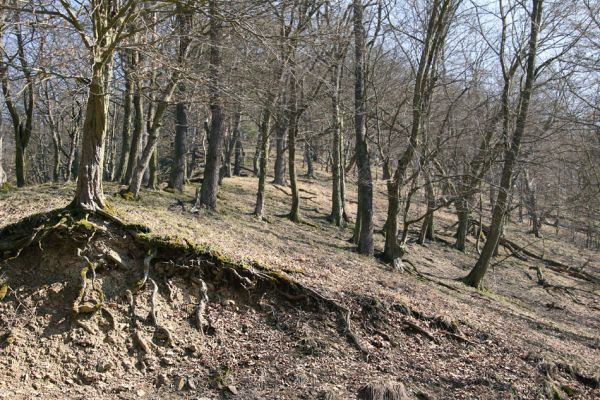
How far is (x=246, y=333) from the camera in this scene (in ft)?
22.5

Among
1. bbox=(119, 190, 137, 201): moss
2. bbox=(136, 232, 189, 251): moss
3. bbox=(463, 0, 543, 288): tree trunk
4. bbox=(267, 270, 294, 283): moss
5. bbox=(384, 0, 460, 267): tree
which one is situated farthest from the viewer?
bbox=(463, 0, 543, 288): tree trunk

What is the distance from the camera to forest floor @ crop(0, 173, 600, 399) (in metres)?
5.76

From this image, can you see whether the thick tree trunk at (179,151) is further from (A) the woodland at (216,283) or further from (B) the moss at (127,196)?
(B) the moss at (127,196)

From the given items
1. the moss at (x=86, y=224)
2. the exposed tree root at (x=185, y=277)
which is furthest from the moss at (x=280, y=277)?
the moss at (x=86, y=224)

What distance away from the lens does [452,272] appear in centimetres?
1557

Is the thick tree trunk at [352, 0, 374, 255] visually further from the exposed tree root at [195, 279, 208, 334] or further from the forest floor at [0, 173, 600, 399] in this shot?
the exposed tree root at [195, 279, 208, 334]

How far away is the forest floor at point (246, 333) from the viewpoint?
18.9ft

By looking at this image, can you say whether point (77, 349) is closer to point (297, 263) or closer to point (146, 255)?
point (146, 255)

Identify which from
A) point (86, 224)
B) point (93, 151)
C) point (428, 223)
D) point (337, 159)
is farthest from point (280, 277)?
point (428, 223)

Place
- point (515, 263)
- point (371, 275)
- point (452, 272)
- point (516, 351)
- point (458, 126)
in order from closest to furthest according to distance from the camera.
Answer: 1. point (516, 351)
2. point (371, 275)
3. point (458, 126)
4. point (452, 272)
5. point (515, 263)

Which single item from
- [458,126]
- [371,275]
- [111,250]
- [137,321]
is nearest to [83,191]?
[111,250]

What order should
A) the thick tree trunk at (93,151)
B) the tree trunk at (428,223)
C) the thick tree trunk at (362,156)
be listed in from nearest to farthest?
1. the thick tree trunk at (93,151)
2. the thick tree trunk at (362,156)
3. the tree trunk at (428,223)

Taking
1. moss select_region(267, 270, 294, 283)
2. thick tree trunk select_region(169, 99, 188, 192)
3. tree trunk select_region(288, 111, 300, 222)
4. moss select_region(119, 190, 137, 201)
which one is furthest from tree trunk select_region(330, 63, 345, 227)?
moss select_region(267, 270, 294, 283)

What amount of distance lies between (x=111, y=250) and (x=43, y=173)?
89.2 feet
